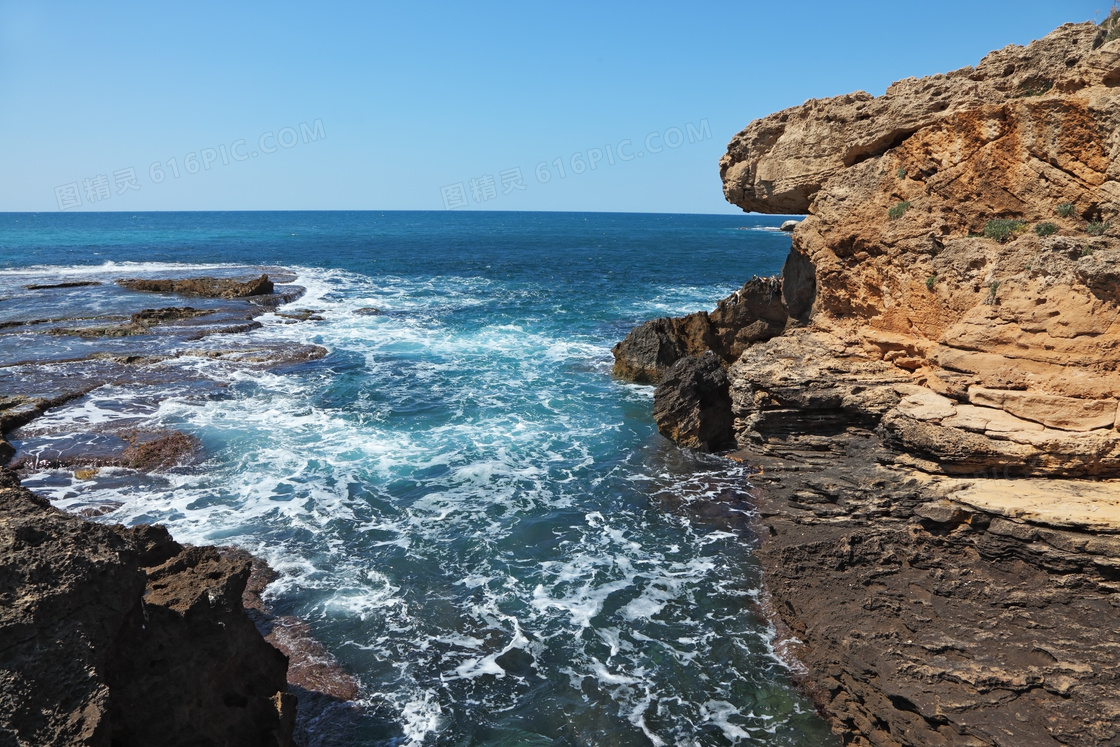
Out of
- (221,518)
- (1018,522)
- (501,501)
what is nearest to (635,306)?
(501,501)

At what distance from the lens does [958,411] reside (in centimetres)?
814

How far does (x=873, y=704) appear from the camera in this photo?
748 centimetres

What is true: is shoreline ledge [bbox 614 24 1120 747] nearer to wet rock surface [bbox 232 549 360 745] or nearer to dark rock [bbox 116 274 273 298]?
Answer: wet rock surface [bbox 232 549 360 745]

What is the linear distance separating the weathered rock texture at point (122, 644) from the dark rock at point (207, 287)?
113 feet

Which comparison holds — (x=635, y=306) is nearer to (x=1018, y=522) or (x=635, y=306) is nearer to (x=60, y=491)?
(x=60, y=491)

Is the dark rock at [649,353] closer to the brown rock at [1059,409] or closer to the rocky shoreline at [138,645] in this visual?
the rocky shoreline at [138,645]

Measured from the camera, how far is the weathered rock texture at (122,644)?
15.3ft

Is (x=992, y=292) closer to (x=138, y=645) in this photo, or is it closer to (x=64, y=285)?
(x=138, y=645)

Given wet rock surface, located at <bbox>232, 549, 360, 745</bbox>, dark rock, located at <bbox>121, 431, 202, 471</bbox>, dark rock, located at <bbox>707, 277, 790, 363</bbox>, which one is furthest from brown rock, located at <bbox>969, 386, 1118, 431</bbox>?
dark rock, located at <bbox>121, 431, 202, 471</bbox>

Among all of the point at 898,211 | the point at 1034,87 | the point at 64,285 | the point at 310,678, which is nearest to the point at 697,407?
the point at 898,211

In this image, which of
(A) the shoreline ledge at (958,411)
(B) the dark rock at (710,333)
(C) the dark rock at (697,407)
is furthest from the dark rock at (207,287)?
(A) the shoreline ledge at (958,411)

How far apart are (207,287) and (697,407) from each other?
111 feet

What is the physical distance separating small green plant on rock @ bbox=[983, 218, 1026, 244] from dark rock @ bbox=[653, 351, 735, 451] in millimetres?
8422

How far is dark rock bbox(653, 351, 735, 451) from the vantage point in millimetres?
16578
